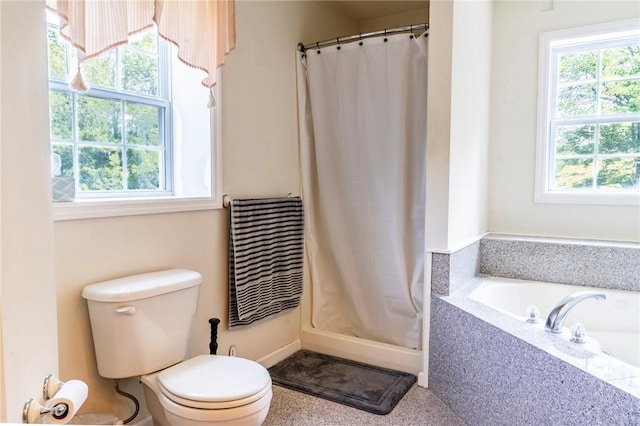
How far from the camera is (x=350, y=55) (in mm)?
2684

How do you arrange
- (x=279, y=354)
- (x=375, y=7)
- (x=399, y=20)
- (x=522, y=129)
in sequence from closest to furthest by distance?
(x=279, y=354)
(x=522, y=129)
(x=375, y=7)
(x=399, y=20)

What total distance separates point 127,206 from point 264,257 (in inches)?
34.6

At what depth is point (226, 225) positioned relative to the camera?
229 centimetres

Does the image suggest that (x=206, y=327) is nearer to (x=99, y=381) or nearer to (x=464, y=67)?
(x=99, y=381)

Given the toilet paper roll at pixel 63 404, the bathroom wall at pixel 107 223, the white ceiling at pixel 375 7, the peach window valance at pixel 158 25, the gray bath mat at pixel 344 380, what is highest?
the white ceiling at pixel 375 7

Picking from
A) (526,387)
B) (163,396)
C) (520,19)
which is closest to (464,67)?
(520,19)

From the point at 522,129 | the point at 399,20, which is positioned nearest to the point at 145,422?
the point at 522,129

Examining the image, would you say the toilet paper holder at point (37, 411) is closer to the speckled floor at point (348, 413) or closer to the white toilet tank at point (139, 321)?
the white toilet tank at point (139, 321)

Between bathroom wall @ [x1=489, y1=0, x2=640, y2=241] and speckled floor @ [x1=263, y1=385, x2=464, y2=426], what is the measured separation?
148cm

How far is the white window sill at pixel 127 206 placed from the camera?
62.3 inches

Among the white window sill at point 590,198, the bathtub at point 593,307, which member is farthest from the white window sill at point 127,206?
the white window sill at point 590,198

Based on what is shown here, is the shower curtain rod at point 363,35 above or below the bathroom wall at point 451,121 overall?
above

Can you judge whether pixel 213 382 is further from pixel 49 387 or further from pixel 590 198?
pixel 590 198

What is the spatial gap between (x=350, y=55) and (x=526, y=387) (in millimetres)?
2054
